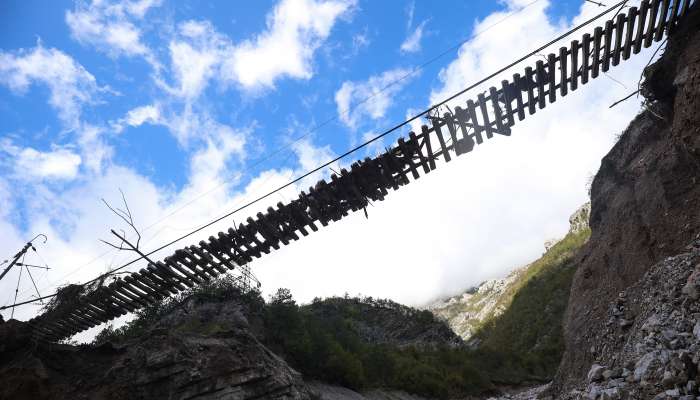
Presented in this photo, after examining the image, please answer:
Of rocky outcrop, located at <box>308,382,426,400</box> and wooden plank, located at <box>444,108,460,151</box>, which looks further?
rocky outcrop, located at <box>308,382,426,400</box>

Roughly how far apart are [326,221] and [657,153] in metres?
7.76

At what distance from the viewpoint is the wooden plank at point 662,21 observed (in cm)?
911

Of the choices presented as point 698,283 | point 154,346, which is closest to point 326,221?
point 154,346

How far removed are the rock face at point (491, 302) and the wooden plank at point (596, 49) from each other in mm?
33735

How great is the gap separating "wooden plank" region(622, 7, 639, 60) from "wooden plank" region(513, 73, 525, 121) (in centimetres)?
256

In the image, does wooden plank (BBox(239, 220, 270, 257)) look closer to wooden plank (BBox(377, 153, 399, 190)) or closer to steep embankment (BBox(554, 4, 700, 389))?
wooden plank (BBox(377, 153, 399, 190))

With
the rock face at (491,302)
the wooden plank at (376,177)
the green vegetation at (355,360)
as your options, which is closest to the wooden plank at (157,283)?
the green vegetation at (355,360)

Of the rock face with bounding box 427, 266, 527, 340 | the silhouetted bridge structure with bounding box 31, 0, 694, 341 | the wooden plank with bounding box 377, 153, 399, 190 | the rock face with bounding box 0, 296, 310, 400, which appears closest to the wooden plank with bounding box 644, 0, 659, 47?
the silhouetted bridge structure with bounding box 31, 0, 694, 341

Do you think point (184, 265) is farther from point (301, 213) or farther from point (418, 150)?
point (418, 150)

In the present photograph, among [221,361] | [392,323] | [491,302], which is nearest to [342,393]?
[221,361]

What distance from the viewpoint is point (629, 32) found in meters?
9.28

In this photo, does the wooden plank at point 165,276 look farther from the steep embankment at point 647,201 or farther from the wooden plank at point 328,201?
the steep embankment at point 647,201

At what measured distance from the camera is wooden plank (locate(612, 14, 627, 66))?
9164 mm

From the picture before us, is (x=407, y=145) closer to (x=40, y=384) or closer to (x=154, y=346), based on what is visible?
(x=154, y=346)
